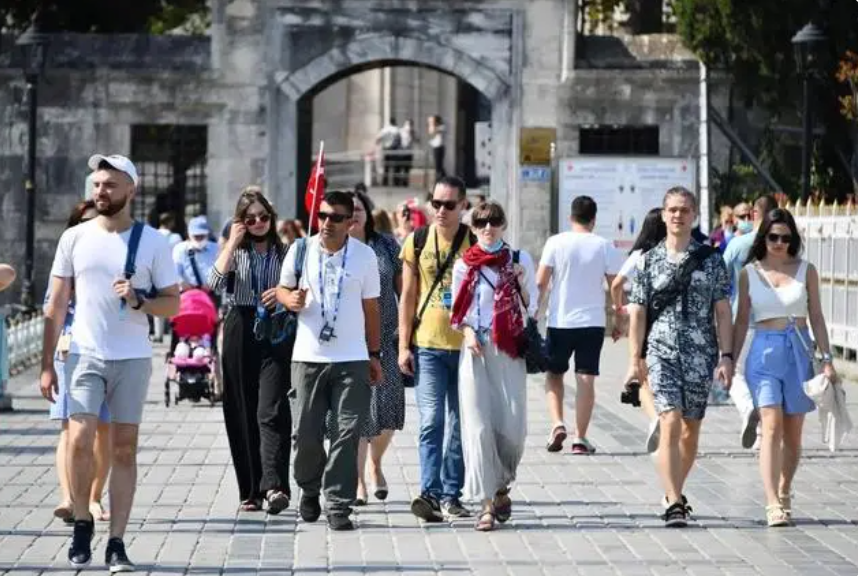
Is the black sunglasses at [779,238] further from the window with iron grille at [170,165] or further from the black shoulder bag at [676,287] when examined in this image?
the window with iron grille at [170,165]

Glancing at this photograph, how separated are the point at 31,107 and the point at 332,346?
1848cm

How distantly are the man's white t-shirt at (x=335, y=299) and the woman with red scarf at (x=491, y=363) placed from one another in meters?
0.50

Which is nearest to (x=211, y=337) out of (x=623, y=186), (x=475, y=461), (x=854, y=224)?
(x=854, y=224)

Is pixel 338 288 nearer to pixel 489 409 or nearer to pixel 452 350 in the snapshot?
pixel 452 350

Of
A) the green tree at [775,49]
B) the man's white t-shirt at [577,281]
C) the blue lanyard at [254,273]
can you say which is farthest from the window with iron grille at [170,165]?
the blue lanyard at [254,273]

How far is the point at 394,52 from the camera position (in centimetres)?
3272

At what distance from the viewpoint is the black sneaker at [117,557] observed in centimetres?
1027

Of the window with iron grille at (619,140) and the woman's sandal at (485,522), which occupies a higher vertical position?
the window with iron grille at (619,140)

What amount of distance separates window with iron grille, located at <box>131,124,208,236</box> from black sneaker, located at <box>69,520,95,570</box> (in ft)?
74.3

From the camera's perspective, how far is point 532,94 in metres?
32.9

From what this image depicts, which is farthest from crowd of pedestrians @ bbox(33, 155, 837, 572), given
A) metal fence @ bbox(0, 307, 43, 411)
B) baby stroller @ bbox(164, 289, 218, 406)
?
metal fence @ bbox(0, 307, 43, 411)

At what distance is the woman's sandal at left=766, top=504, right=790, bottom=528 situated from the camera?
11961mm

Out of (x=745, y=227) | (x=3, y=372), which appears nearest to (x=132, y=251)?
(x=3, y=372)

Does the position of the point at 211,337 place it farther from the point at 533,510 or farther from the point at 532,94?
the point at 532,94
